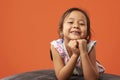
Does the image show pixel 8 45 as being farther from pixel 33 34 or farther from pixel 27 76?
pixel 27 76

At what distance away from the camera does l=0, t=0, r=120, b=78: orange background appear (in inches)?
71.2

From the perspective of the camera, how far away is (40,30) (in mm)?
1943

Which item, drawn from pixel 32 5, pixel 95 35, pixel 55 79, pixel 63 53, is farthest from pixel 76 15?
pixel 32 5

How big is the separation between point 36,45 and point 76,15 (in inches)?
30.7

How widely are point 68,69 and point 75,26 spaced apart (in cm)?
20

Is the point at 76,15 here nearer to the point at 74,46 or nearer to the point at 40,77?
the point at 74,46

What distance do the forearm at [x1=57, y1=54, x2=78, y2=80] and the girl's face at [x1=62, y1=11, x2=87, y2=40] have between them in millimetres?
117

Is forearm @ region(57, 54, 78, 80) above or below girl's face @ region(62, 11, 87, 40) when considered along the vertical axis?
below

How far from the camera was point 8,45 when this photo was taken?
2008mm

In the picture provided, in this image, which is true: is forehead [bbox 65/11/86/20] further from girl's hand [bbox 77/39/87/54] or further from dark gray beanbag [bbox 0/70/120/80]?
dark gray beanbag [bbox 0/70/120/80]

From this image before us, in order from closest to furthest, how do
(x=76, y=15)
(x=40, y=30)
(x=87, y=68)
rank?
(x=87, y=68)
(x=76, y=15)
(x=40, y=30)

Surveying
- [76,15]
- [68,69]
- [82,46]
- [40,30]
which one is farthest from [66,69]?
[40,30]

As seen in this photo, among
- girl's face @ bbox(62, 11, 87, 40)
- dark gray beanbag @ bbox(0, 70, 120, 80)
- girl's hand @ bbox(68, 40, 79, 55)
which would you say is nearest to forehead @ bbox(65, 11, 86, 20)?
girl's face @ bbox(62, 11, 87, 40)

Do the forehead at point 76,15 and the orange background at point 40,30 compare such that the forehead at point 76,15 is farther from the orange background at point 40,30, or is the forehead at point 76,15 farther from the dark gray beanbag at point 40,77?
the orange background at point 40,30
